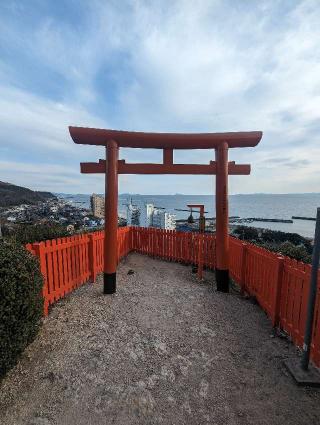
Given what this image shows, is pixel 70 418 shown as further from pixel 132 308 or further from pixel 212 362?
pixel 132 308

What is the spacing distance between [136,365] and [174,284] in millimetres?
Answer: 3570

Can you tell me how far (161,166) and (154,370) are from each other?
16.1ft

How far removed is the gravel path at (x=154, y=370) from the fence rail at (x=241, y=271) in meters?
0.39

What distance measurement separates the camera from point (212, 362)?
371 centimetres

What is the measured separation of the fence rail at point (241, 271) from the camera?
4.04 meters

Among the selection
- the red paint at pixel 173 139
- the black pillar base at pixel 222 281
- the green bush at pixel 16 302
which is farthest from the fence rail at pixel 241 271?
the red paint at pixel 173 139

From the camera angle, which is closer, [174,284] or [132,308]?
[132,308]

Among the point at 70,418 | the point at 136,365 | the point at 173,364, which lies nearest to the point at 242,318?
the point at 173,364

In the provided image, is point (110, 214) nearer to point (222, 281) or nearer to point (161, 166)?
point (161, 166)

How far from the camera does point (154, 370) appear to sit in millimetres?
3520

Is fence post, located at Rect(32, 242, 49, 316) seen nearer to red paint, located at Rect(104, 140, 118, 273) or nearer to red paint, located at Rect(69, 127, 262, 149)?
red paint, located at Rect(104, 140, 118, 273)

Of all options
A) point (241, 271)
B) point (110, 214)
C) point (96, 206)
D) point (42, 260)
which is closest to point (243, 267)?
point (241, 271)

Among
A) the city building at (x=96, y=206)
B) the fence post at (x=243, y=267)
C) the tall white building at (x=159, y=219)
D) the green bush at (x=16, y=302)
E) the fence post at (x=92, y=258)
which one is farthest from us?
the city building at (x=96, y=206)

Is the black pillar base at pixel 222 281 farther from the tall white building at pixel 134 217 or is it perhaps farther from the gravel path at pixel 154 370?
the tall white building at pixel 134 217
